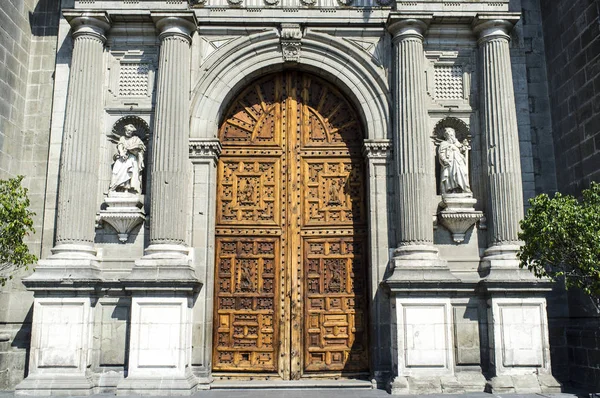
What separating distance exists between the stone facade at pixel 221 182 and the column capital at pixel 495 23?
38mm

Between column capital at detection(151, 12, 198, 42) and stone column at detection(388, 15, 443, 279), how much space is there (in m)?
3.90

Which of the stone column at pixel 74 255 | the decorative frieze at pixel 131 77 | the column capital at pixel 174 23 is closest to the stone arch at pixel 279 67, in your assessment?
the column capital at pixel 174 23

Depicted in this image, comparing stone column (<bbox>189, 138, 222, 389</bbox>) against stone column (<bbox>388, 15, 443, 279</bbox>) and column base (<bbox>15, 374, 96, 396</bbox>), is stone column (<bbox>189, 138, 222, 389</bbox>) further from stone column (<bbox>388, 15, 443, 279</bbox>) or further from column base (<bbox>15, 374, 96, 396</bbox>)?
stone column (<bbox>388, 15, 443, 279</bbox>)

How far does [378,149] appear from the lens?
1173 cm

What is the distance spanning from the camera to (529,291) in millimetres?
10555

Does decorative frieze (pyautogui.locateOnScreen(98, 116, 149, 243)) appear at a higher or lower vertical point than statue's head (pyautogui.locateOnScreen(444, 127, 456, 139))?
lower

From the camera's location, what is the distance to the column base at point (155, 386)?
10.1 m

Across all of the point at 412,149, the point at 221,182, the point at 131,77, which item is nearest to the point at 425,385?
the point at 412,149

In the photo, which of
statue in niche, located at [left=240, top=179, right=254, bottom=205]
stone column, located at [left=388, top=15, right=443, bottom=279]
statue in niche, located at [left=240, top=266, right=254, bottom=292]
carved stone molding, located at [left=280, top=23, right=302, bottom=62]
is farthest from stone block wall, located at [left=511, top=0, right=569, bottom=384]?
statue in niche, located at [left=240, top=266, right=254, bottom=292]

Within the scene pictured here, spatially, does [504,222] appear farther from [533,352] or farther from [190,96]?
[190,96]

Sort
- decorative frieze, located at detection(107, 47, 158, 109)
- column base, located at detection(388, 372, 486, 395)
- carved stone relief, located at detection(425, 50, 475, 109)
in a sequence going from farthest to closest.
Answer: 1. carved stone relief, located at detection(425, 50, 475, 109)
2. decorative frieze, located at detection(107, 47, 158, 109)
3. column base, located at detection(388, 372, 486, 395)

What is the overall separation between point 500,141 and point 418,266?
2.89 m

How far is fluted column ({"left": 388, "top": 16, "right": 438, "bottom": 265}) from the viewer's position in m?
11.1

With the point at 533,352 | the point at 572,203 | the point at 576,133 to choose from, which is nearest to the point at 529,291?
the point at 533,352
